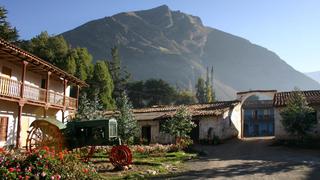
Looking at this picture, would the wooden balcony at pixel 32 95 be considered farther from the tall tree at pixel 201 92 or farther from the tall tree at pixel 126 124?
the tall tree at pixel 201 92

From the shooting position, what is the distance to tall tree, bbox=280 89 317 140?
31.2m

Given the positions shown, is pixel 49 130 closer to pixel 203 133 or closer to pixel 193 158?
pixel 193 158

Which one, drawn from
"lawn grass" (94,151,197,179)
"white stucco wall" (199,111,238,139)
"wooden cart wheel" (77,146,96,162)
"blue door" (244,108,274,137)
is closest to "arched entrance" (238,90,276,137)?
"blue door" (244,108,274,137)

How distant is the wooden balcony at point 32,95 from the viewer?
74.5ft

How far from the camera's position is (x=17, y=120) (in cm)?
2617

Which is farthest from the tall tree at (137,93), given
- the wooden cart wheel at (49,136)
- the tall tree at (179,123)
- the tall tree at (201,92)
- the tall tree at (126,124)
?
the wooden cart wheel at (49,136)

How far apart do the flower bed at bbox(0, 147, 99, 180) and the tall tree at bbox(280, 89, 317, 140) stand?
23.5 m

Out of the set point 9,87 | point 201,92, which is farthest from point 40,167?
point 201,92

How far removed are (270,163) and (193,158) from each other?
477 centimetres

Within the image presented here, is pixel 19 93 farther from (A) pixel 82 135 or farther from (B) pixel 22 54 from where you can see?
(A) pixel 82 135

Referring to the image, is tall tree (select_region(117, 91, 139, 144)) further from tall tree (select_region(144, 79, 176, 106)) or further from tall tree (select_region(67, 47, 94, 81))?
tall tree (select_region(144, 79, 176, 106))

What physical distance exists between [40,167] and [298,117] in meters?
25.1

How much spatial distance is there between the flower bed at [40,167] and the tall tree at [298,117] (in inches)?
924

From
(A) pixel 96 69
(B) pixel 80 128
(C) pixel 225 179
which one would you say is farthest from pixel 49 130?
(A) pixel 96 69
